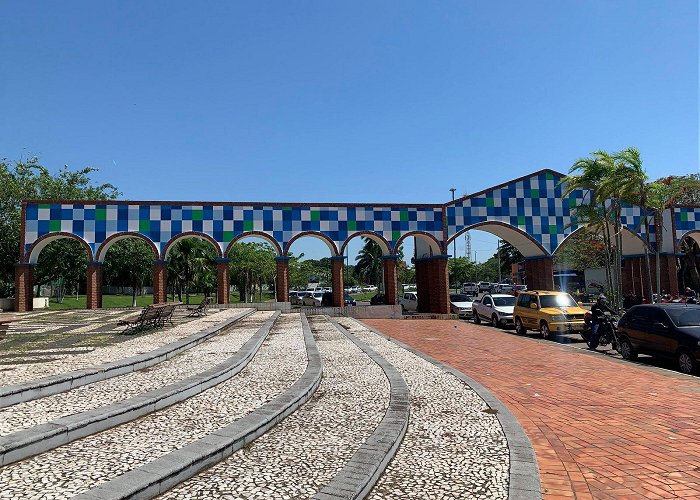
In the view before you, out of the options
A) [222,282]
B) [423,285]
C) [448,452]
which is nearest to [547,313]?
[423,285]

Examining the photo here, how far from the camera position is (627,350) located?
10891 millimetres

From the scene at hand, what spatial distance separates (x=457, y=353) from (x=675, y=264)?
2239 cm

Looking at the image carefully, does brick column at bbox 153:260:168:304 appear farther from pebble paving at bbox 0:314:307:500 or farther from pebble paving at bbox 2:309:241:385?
pebble paving at bbox 0:314:307:500

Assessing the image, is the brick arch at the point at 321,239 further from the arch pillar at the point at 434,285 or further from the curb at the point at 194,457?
the curb at the point at 194,457

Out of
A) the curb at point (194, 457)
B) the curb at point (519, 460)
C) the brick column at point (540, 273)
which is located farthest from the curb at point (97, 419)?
the brick column at point (540, 273)

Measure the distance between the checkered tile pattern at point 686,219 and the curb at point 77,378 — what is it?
29206 millimetres

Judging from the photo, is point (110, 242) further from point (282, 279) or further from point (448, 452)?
point (448, 452)

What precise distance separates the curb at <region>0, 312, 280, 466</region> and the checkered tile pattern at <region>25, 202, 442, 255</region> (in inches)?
671

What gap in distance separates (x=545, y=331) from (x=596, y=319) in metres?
2.75

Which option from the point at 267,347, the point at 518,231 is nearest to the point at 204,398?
the point at 267,347

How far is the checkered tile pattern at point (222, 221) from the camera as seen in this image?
21.8 metres

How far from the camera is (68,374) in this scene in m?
6.00

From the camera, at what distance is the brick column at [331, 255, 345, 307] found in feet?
78.5

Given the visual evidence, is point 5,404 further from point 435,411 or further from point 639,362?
point 639,362
